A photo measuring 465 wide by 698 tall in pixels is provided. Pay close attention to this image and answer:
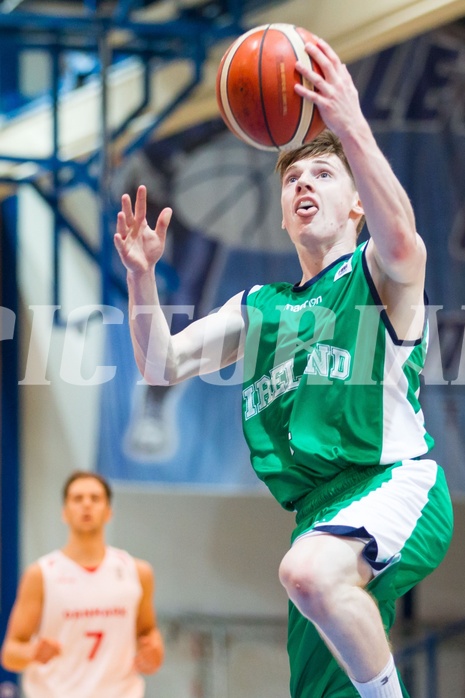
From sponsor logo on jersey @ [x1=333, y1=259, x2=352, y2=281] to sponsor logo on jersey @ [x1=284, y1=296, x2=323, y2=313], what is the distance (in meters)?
0.08

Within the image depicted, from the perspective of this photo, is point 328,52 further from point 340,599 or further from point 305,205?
point 340,599

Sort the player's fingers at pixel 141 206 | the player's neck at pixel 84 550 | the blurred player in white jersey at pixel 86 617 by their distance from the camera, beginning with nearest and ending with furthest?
1. the player's fingers at pixel 141 206
2. the blurred player in white jersey at pixel 86 617
3. the player's neck at pixel 84 550

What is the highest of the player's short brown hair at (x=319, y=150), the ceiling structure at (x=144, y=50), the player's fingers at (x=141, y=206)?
the ceiling structure at (x=144, y=50)

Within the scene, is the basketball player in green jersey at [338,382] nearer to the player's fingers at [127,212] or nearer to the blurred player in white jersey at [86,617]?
the player's fingers at [127,212]

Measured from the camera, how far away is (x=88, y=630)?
5.97 metres

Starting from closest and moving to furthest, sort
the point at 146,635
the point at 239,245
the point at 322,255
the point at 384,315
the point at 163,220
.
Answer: the point at 384,315, the point at 163,220, the point at 322,255, the point at 146,635, the point at 239,245

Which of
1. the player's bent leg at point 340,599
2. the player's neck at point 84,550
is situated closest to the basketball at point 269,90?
the player's bent leg at point 340,599

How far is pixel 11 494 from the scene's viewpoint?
10.1 m

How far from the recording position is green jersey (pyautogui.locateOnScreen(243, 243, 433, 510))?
3.09 m

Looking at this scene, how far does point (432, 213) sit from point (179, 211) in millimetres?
2089

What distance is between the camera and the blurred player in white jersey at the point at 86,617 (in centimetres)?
581

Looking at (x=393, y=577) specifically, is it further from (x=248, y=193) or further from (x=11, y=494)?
(x=11, y=494)

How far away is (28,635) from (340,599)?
11.3ft

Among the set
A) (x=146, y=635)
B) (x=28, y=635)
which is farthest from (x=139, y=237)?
(x=146, y=635)
